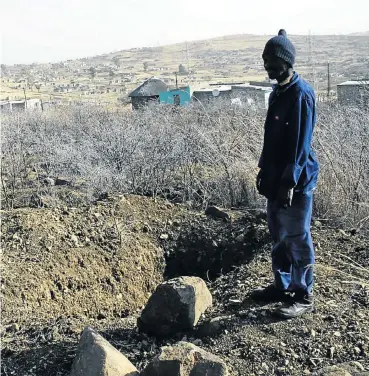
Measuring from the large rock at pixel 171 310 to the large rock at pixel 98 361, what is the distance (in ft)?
2.20

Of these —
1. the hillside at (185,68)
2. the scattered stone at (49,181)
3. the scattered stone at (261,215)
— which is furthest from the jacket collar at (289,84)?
the hillside at (185,68)

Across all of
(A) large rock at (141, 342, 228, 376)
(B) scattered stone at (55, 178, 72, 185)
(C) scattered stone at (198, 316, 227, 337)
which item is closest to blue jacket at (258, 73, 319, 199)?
(C) scattered stone at (198, 316, 227, 337)

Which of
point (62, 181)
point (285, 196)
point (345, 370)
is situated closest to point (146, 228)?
point (285, 196)

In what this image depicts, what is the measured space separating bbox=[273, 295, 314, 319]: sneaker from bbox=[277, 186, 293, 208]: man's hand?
30.3 inches

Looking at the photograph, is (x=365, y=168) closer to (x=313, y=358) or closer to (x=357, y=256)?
(x=357, y=256)

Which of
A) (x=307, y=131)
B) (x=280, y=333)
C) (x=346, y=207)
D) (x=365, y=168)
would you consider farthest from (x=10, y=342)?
(x=365, y=168)

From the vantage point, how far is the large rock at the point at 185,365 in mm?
3051

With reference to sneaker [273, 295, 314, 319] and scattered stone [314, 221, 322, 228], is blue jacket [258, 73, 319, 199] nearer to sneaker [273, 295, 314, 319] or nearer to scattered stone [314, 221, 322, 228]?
sneaker [273, 295, 314, 319]

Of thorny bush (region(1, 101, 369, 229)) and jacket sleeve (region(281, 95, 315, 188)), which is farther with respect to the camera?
thorny bush (region(1, 101, 369, 229))

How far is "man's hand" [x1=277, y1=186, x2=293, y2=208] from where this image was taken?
358 cm

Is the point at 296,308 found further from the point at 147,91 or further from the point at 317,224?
the point at 147,91

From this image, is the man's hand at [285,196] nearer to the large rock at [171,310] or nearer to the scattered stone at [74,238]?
the large rock at [171,310]

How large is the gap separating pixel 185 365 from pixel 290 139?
1583 mm

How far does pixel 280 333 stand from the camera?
3713 mm
